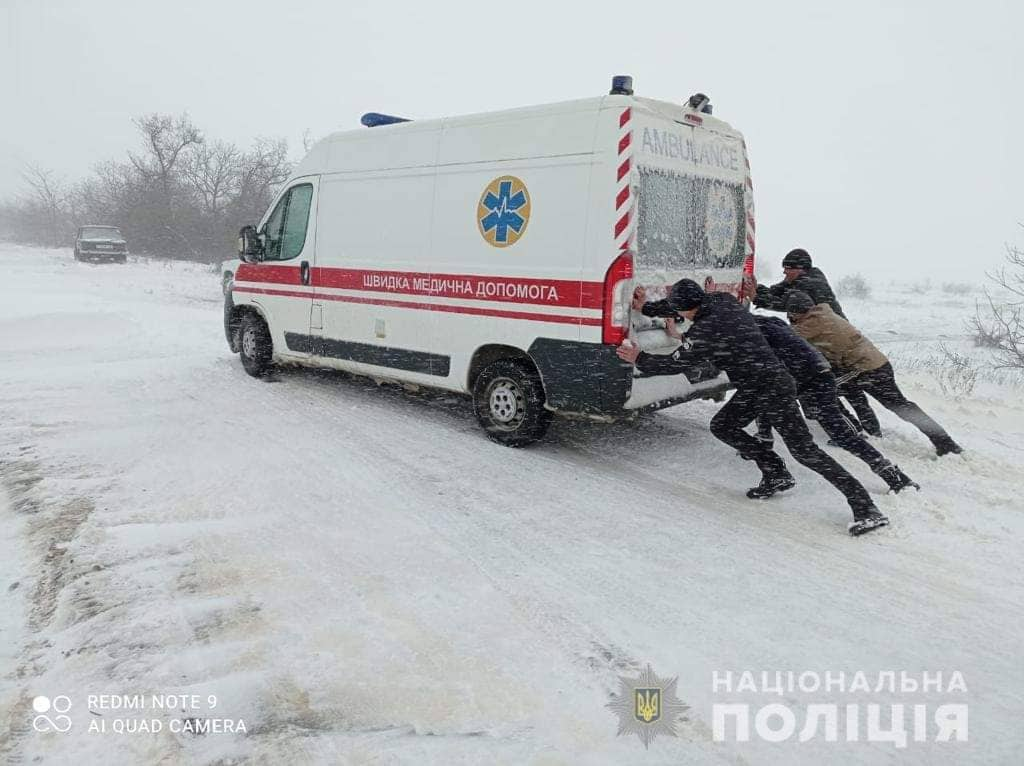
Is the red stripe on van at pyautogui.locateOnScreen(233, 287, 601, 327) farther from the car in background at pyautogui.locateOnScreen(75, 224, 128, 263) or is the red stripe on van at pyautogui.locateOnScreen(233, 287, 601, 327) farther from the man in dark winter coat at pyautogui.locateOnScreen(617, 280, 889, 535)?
the car in background at pyautogui.locateOnScreen(75, 224, 128, 263)

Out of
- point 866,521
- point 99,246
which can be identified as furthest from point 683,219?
point 99,246

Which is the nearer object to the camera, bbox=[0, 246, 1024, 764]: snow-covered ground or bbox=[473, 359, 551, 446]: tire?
bbox=[0, 246, 1024, 764]: snow-covered ground

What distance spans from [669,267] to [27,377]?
23.5 feet

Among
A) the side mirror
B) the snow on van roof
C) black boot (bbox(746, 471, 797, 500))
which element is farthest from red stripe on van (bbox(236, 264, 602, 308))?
black boot (bbox(746, 471, 797, 500))

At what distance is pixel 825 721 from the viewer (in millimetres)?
2832

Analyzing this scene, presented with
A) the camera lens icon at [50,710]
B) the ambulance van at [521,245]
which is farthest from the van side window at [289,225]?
the camera lens icon at [50,710]

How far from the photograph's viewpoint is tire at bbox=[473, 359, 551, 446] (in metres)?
6.09

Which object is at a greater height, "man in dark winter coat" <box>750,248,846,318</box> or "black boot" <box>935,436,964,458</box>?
"man in dark winter coat" <box>750,248,846,318</box>

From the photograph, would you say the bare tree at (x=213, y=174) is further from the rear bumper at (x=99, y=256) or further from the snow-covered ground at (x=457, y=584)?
the snow-covered ground at (x=457, y=584)

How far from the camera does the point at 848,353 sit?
5.99m

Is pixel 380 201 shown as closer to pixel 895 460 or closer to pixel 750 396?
pixel 750 396

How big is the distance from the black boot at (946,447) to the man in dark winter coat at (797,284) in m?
1.49

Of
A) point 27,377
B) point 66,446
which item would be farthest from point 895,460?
point 27,377

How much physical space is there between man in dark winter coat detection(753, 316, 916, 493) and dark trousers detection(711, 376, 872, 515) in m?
0.12
